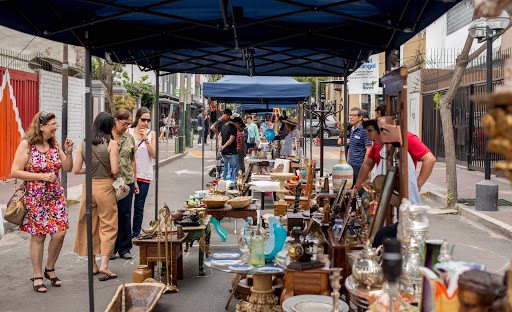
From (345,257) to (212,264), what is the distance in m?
1.36

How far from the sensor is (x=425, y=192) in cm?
1440

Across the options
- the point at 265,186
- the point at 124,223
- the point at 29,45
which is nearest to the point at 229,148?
the point at 265,186

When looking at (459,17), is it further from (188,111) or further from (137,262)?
(137,262)

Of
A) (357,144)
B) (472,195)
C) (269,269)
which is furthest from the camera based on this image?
(472,195)

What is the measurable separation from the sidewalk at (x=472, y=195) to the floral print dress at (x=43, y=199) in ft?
22.4

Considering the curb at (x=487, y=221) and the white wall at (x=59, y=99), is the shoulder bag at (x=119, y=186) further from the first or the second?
the white wall at (x=59, y=99)

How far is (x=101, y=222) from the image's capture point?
6.82 m

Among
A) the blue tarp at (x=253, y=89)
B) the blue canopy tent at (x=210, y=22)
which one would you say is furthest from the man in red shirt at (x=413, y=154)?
the blue tarp at (x=253, y=89)

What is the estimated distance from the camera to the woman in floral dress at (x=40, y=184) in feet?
20.2

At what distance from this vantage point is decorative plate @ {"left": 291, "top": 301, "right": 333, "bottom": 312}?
12.7 feet

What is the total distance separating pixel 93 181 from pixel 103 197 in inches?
9.3

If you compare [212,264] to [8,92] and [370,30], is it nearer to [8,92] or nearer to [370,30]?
[370,30]

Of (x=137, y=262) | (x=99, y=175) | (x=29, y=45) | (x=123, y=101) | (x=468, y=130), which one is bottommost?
(x=137, y=262)

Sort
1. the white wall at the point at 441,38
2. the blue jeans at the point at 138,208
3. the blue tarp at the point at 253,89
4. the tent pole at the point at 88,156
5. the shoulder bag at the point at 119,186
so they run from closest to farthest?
the tent pole at the point at 88,156, the shoulder bag at the point at 119,186, the blue jeans at the point at 138,208, the blue tarp at the point at 253,89, the white wall at the point at 441,38
